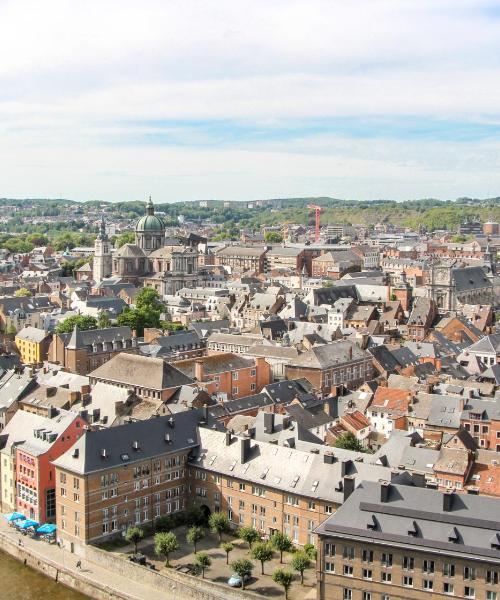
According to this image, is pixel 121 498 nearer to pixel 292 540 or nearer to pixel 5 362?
pixel 292 540

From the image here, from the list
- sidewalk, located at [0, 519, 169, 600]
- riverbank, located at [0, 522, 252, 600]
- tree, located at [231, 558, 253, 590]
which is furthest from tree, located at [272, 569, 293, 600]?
sidewalk, located at [0, 519, 169, 600]

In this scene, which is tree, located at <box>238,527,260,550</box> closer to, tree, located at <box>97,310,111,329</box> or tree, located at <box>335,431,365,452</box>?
tree, located at <box>335,431,365,452</box>

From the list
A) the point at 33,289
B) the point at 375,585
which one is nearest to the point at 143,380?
the point at 375,585

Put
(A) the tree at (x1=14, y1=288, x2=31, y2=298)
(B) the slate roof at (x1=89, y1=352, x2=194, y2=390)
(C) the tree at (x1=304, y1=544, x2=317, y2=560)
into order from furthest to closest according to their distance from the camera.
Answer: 1. (A) the tree at (x1=14, y1=288, x2=31, y2=298)
2. (B) the slate roof at (x1=89, y1=352, x2=194, y2=390)
3. (C) the tree at (x1=304, y1=544, x2=317, y2=560)

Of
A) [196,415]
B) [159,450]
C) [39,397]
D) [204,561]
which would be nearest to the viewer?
[204,561]

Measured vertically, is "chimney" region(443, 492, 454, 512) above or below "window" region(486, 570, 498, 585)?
above

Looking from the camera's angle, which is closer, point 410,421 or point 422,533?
point 422,533

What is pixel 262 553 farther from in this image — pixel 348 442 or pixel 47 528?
pixel 348 442
